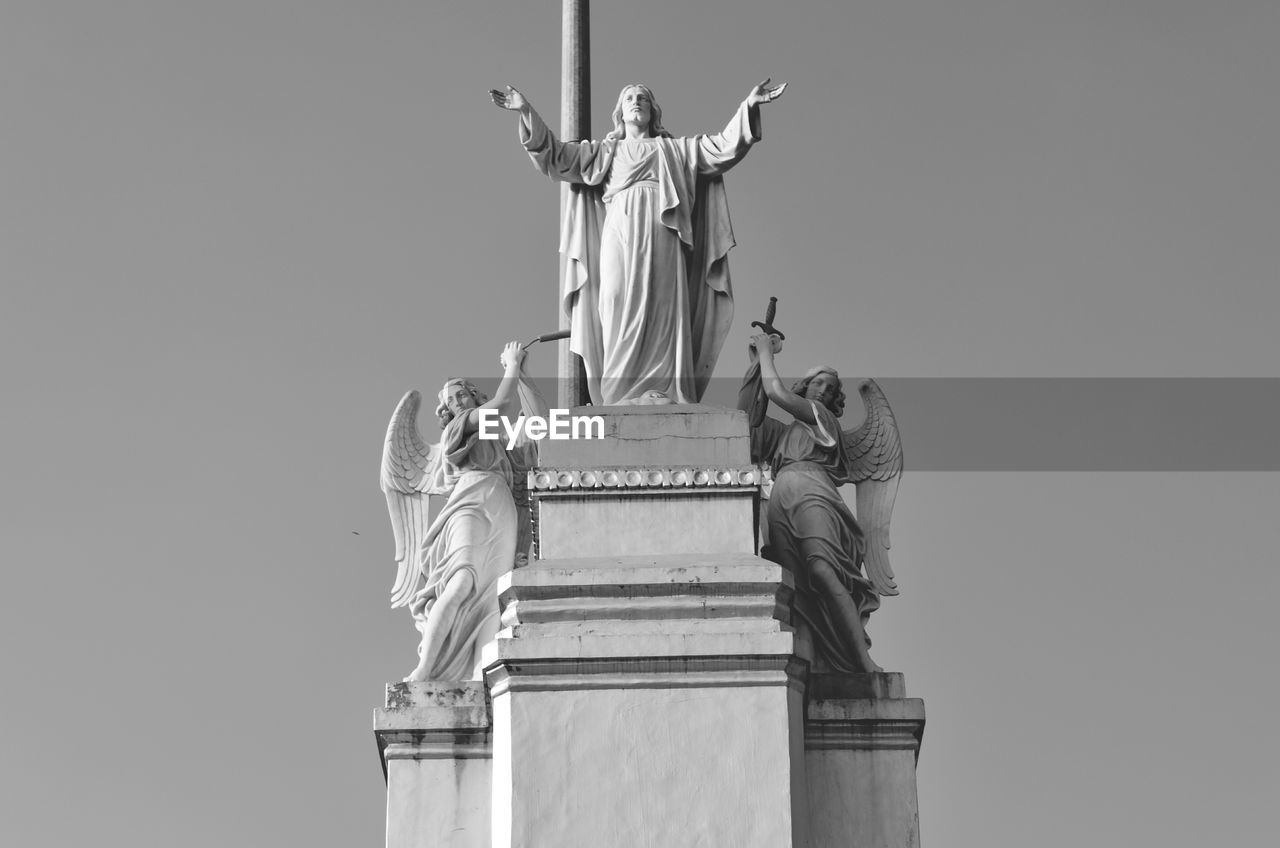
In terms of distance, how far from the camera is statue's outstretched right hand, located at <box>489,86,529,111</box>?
21469 millimetres

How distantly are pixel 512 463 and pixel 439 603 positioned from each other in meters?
1.53

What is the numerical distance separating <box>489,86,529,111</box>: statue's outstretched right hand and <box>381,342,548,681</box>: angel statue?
1989mm

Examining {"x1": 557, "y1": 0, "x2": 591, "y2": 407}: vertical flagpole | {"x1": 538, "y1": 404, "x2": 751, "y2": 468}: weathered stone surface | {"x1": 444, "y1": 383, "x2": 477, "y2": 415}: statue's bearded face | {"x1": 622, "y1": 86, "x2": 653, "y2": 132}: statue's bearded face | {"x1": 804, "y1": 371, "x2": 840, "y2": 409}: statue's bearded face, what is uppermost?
{"x1": 557, "y1": 0, "x2": 591, "y2": 407}: vertical flagpole

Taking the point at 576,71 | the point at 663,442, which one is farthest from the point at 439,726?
the point at 576,71

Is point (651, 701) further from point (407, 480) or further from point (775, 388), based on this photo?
point (407, 480)

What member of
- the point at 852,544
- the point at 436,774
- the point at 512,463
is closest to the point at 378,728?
the point at 436,774

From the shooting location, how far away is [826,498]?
2083 cm

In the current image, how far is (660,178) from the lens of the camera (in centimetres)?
2155

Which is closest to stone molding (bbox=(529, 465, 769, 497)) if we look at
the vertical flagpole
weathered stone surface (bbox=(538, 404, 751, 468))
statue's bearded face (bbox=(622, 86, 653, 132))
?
weathered stone surface (bbox=(538, 404, 751, 468))

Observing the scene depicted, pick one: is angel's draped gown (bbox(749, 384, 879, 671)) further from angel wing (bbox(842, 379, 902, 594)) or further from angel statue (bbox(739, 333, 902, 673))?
angel wing (bbox(842, 379, 902, 594))

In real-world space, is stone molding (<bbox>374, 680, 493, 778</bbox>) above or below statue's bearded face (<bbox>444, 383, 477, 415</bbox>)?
below

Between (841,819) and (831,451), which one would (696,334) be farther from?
(841,819)

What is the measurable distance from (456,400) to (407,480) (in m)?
0.98

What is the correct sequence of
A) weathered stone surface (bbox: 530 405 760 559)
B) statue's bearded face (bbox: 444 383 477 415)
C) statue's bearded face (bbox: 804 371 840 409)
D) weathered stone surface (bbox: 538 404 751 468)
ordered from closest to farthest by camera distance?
weathered stone surface (bbox: 530 405 760 559) → weathered stone surface (bbox: 538 404 751 468) → statue's bearded face (bbox: 444 383 477 415) → statue's bearded face (bbox: 804 371 840 409)
